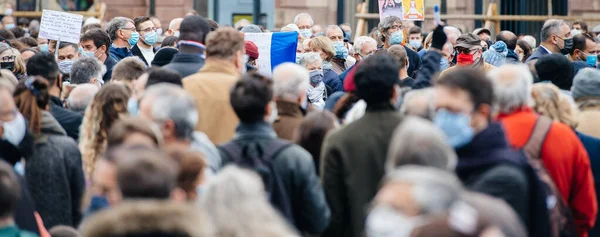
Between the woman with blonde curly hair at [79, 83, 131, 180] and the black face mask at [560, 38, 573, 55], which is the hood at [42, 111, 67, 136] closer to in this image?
the woman with blonde curly hair at [79, 83, 131, 180]

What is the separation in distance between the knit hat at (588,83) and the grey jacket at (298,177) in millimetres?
2603

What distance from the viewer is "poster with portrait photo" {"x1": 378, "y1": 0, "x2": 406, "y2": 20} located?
15.5m

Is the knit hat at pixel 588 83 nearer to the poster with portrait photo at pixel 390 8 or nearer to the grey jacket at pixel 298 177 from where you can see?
the grey jacket at pixel 298 177

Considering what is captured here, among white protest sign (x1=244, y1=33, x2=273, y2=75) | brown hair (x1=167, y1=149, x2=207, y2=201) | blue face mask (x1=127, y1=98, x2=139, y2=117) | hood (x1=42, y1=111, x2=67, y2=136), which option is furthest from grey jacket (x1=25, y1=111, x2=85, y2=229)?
white protest sign (x1=244, y1=33, x2=273, y2=75)

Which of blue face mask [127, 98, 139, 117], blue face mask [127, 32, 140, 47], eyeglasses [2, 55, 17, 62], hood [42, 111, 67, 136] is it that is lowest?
hood [42, 111, 67, 136]

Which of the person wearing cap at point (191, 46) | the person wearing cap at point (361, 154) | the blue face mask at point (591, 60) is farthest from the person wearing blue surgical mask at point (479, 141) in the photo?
the blue face mask at point (591, 60)

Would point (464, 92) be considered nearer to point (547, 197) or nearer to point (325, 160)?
point (547, 197)

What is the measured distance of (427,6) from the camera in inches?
899

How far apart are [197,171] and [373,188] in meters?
1.33

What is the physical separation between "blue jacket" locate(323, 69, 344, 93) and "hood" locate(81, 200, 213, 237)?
323 inches

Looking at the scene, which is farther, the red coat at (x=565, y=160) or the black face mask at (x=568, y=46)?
the black face mask at (x=568, y=46)

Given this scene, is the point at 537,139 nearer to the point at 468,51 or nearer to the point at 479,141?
the point at 479,141

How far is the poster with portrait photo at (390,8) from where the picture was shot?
15508 millimetres

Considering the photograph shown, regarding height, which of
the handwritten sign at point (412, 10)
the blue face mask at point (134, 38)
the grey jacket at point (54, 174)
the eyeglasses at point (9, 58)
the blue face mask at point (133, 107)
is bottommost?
the grey jacket at point (54, 174)
